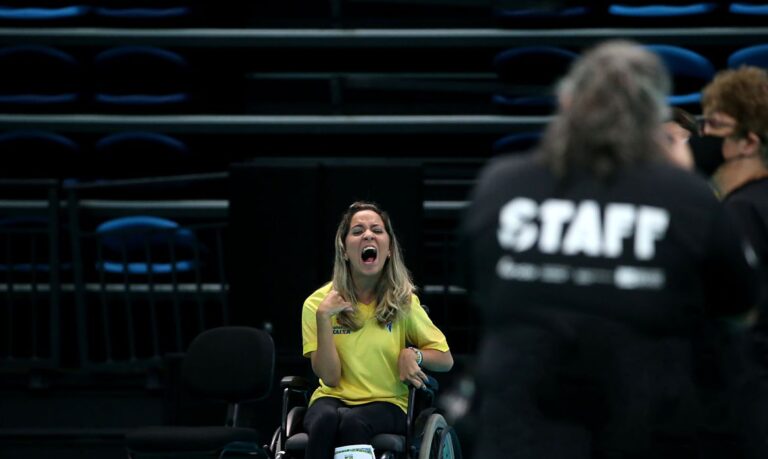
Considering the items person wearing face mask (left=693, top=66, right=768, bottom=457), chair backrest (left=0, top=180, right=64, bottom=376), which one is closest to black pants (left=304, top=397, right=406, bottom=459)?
person wearing face mask (left=693, top=66, right=768, bottom=457)

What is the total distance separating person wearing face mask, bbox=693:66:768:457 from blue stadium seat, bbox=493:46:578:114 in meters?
3.89

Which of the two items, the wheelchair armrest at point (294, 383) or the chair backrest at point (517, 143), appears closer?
the wheelchair armrest at point (294, 383)

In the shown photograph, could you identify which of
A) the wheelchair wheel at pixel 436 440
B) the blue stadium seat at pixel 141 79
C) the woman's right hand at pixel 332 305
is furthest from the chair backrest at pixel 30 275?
the wheelchair wheel at pixel 436 440

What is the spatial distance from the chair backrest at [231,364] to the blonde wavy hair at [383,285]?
0.52 metres

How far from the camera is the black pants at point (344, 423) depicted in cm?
475

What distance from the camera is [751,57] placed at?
7.01 meters

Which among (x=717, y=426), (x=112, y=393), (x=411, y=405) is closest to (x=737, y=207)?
(x=717, y=426)

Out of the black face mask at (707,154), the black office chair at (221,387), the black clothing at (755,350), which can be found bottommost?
the black office chair at (221,387)

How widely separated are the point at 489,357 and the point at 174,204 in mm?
5082

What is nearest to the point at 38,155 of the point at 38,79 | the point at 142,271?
the point at 38,79

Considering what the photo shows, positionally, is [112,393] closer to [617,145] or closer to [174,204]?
[174,204]

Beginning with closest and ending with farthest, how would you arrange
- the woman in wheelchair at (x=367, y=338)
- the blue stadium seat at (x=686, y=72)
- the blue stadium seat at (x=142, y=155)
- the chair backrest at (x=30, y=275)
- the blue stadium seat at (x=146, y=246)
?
the woman in wheelchair at (x=367, y=338) → the chair backrest at (x=30, y=275) → the blue stadium seat at (x=146, y=246) → the blue stadium seat at (x=686, y=72) → the blue stadium seat at (x=142, y=155)
